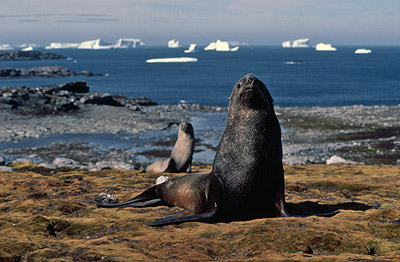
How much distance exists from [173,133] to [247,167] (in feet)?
120

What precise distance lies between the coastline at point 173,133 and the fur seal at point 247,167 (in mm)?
18026

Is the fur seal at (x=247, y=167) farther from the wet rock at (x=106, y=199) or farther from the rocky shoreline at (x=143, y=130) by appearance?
the rocky shoreline at (x=143, y=130)

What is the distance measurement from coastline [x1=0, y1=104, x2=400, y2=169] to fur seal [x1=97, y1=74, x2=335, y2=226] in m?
18.0

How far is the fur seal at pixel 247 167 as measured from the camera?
7.94 m

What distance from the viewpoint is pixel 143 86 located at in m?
106

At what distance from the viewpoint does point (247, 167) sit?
795cm

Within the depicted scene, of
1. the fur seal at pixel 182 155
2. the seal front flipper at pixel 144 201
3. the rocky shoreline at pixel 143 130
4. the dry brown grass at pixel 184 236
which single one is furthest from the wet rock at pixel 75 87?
the seal front flipper at pixel 144 201

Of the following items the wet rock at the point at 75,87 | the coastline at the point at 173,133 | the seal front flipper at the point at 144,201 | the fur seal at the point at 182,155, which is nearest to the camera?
the seal front flipper at the point at 144,201

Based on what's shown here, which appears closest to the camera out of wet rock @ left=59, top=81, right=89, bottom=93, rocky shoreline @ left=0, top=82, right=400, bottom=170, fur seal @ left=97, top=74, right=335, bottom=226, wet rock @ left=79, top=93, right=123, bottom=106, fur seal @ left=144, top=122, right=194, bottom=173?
fur seal @ left=97, top=74, right=335, bottom=226

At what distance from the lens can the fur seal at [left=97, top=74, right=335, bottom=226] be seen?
7.94m

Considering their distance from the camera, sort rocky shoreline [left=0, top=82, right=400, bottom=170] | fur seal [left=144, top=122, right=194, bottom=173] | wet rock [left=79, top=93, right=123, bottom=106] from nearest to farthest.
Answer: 1. fur seal [left=144, top=122, right=194, bottom=173]
2. rocky shoreline [left=0, top=82, right=400, bottom=170]
3. wet rock [left=79, top=93, right=123, bottom=106]

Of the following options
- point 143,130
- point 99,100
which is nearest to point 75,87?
point 99,100

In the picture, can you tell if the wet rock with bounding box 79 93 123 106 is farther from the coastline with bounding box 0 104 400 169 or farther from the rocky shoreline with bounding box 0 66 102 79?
the rocky shoreline with bounding box 0 66 102 79

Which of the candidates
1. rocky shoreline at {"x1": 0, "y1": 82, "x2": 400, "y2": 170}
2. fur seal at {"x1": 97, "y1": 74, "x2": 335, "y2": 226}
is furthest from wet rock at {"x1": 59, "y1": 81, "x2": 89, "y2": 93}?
fur seal at {"x1": 97, "y1": 74, "x2": 335, "y2": 226}
